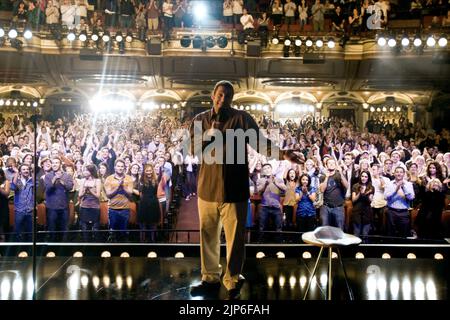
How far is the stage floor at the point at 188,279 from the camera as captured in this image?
2646mm

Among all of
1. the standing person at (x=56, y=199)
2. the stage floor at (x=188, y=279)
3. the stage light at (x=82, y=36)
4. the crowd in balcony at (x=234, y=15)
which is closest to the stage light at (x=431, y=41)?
the crowd in balcony at (x=234, y=15)

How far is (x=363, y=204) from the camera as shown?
5168 mm

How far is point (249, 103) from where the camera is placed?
1566cm

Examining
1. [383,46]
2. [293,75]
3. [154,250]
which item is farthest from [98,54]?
[154,250]

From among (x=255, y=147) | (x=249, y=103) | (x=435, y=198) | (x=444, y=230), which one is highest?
(x=249, y=103)

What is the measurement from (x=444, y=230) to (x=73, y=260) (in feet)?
13.5

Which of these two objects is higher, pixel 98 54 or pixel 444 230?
pixel 98 54

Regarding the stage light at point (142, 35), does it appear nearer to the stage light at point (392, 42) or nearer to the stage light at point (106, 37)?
the stage light at point (106, 37)

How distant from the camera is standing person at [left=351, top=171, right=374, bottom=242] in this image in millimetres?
5156

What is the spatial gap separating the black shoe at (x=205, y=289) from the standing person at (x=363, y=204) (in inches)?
114

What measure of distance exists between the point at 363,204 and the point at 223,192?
301 centimetres

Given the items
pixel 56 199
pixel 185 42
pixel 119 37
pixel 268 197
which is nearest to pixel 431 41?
pixel 185 42

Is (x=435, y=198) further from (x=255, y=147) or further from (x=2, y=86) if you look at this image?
(x=2, y=86)

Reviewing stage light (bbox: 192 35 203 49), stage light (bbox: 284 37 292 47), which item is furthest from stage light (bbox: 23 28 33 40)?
stage light (bbox: 284 37 292 47)
